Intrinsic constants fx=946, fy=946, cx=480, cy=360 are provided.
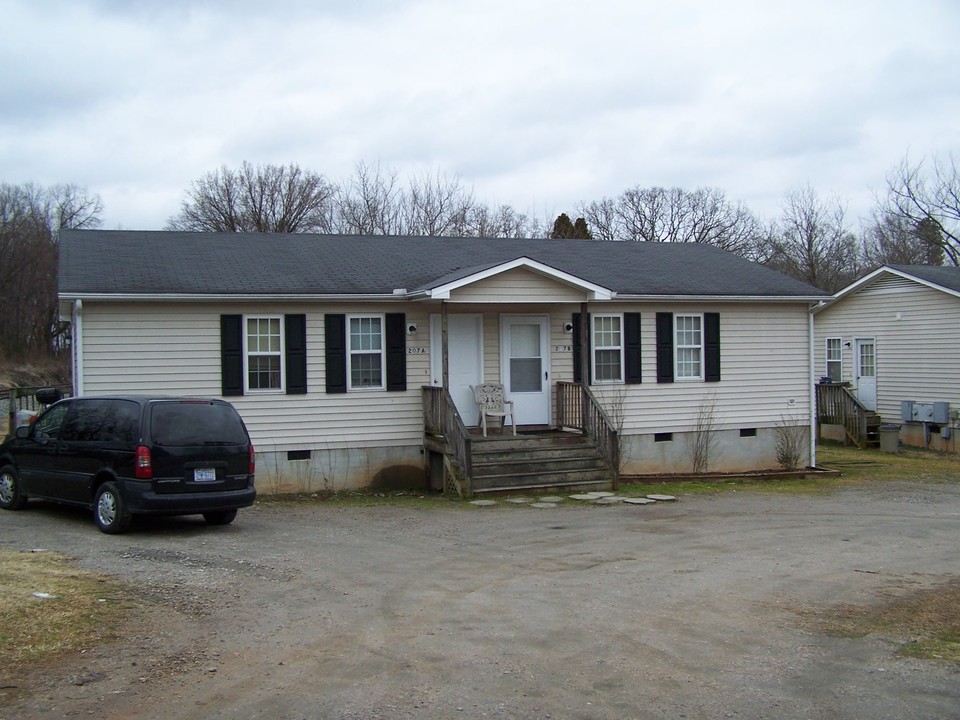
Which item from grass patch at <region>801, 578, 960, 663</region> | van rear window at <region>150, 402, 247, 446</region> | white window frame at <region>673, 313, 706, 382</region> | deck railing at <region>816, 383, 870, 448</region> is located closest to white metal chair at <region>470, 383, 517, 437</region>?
white window frame at <region>673, 313, 706, 382</region>

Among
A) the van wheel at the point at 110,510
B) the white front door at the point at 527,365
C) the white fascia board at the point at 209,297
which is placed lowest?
the van wheel at the point at 110,510

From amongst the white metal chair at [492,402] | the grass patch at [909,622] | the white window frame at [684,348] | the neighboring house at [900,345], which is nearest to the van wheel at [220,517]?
the white metal chair at [492,402]

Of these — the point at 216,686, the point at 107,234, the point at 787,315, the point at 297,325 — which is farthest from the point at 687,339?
the point at 216,686

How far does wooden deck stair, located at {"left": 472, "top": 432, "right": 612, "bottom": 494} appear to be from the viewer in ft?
50.7

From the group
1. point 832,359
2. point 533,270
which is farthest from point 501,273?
point 832,359

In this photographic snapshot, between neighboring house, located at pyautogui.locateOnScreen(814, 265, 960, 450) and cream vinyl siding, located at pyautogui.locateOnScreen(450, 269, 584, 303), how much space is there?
1025 cm

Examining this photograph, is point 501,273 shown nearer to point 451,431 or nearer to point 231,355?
point 451,431

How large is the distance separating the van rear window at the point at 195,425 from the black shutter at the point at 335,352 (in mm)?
4740

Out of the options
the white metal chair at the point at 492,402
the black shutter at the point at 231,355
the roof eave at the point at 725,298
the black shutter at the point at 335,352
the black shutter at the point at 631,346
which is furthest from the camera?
the black shutter at the point at 631,346

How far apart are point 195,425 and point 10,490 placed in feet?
11.5

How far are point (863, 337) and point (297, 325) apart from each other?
17.6 m

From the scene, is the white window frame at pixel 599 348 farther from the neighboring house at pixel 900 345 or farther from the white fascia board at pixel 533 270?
the neighboring house at pixel 900 345

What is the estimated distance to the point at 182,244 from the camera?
1819 cm

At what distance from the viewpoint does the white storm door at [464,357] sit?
17391mm
